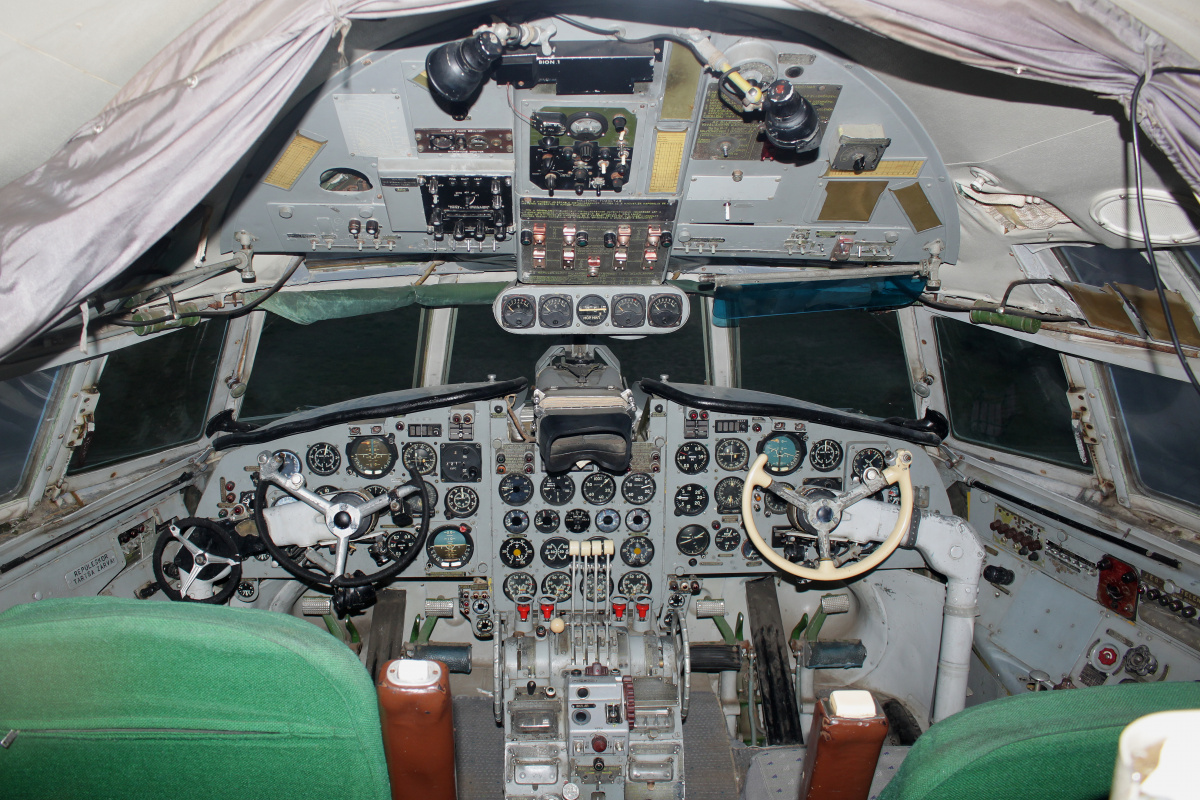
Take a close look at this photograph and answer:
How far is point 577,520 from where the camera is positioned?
4395 millimetres

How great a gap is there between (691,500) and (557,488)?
0.84 m

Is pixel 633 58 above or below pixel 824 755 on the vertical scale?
above


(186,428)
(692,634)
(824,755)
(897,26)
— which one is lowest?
(692,634)

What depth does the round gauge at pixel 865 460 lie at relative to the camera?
14.1ft

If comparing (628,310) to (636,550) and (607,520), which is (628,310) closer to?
(607,520)

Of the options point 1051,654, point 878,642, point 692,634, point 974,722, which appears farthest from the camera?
point 692,634

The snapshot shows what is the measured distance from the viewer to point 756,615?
4.89m

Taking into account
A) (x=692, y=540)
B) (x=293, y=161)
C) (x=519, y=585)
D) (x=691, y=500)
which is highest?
(x=293, y=161)

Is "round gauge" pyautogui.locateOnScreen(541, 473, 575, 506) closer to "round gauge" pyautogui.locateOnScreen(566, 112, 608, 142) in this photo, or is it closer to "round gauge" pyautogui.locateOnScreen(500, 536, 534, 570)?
"round gauge" pyautogui.locateOnScreen(500, 536, 534, 570)

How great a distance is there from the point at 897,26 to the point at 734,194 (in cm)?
148

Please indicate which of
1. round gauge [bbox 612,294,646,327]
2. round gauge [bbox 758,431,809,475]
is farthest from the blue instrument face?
round gauge [bbox 612,294,646,327]

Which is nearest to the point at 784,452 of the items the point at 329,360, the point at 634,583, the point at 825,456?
the point at 825,456

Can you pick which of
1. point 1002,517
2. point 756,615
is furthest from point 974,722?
point 756,615

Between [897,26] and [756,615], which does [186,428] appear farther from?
[897,26]
